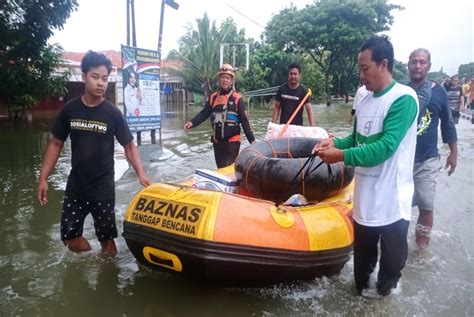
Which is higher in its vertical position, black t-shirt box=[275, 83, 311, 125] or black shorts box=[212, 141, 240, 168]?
black t-shirt box=[275, 83, 311, 125]

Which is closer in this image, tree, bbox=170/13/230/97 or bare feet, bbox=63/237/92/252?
bare feet, bbox=63/237/92/252

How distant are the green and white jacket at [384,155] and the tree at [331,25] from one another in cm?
2430

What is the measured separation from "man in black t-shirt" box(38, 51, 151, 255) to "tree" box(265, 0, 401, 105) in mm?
24213

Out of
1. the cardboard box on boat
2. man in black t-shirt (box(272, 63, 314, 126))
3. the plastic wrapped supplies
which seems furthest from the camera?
man in black t-shirt (box(272, 63, 314, 126))

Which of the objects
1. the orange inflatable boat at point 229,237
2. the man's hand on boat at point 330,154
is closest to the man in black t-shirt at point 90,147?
the orange inflatable boat at point 229,237

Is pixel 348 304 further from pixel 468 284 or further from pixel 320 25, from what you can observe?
pixel 320 25

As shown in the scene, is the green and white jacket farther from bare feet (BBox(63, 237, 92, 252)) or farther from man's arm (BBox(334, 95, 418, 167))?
bare feet (BBox(63, 237, 92, 252))

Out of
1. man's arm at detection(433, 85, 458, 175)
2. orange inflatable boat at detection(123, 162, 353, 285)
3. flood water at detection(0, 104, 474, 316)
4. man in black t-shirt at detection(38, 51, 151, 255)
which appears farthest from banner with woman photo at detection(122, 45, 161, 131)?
man's arm at detection(433, 85, 458, 175)

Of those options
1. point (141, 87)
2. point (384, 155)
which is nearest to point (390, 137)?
point (384, 155)

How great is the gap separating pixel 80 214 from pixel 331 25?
83.5ft

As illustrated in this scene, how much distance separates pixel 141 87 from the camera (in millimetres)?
7988

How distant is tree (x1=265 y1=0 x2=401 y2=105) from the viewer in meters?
25.4

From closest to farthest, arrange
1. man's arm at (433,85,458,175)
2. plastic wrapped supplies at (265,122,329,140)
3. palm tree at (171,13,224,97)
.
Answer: man's arm at (433,85,458,175) < plastic wrapped supplies at (265,122,329,140) < palm tree at (171,13,224,97)

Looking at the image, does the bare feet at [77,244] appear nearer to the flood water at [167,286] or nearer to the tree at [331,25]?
the flood water at [167,286]
